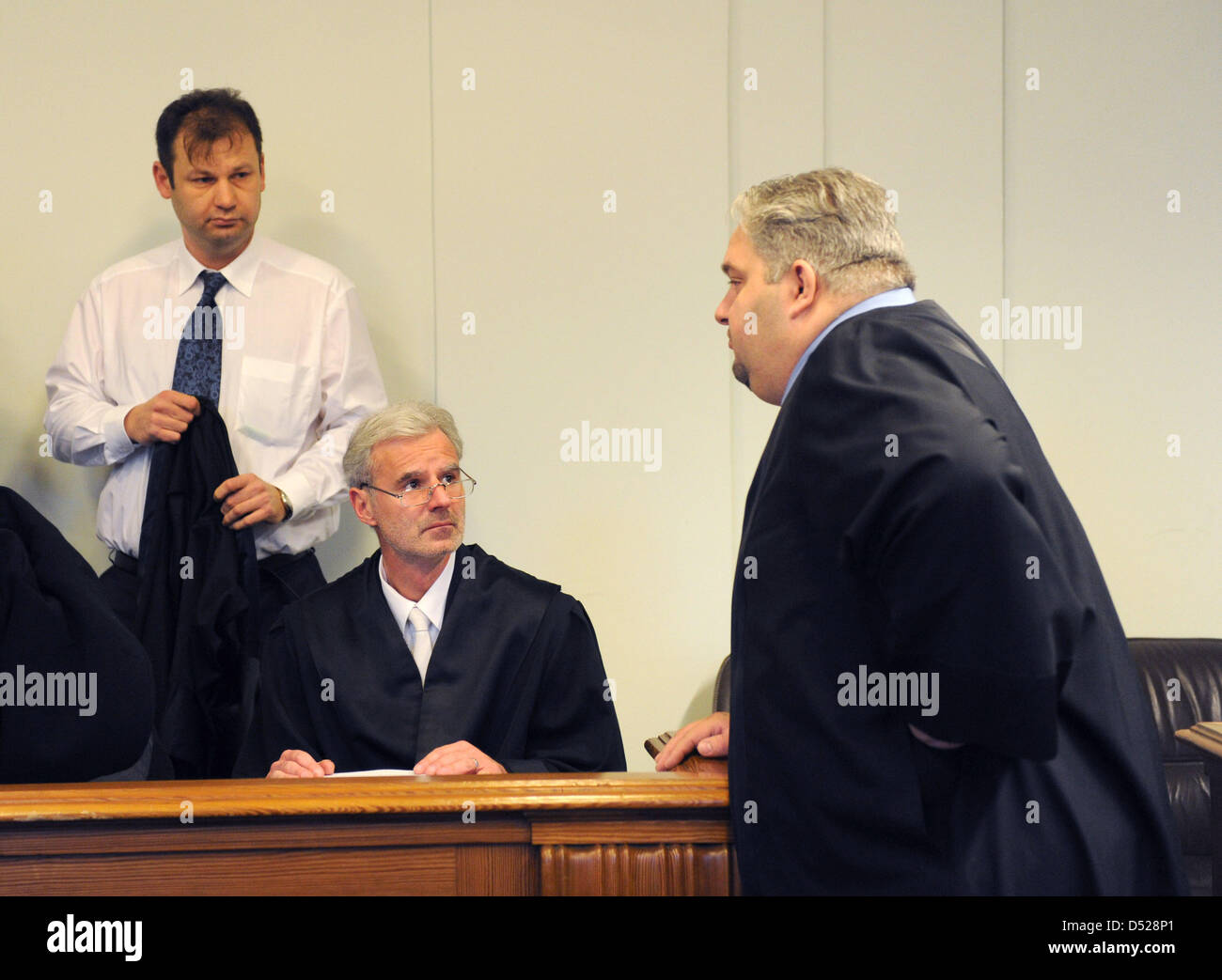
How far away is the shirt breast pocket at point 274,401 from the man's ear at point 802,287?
7.53 ft

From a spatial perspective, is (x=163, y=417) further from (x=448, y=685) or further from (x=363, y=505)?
(x=448, y=685)

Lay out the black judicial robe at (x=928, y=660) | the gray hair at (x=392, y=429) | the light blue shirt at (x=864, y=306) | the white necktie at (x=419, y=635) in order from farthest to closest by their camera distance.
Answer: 1. the gray hair at (x=392, y=429)
2. the white necktie at (x=419, y=635)
3. the light blue shirt at (x=864, y=306)
4. the black judicial robe at (x=928, y=660)

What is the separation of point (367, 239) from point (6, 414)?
4.47 ft

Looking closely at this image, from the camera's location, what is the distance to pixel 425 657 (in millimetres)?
2854

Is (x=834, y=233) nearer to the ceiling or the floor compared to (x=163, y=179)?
nearer to the floor

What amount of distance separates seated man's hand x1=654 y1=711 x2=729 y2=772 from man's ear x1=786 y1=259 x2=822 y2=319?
0.61 metres

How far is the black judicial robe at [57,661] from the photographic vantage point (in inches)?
77.1

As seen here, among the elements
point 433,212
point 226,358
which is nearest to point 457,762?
point 226,358

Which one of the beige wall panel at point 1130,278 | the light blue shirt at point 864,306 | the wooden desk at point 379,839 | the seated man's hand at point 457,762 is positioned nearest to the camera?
the wooden desk at point 379,839

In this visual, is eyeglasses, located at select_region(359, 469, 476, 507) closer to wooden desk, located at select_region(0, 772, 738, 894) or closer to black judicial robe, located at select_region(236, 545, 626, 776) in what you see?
black judicial robe, located at select_region(236, 545, 626, 776)

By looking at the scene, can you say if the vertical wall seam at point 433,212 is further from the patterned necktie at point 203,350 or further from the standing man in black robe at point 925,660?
the standing man in black robe at point 925,660

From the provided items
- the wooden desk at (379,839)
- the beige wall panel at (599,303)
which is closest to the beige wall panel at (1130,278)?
the beige wall panel at (599,303)

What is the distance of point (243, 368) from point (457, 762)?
1923mm
